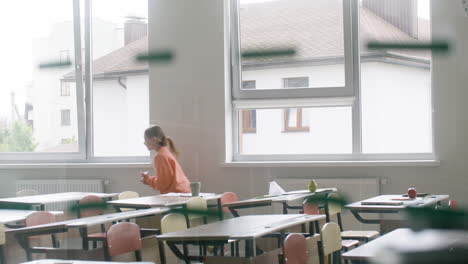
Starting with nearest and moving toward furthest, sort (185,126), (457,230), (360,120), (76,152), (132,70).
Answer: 1. (457,230)
2. (132,70)
3. (76,152)
4. (360,120)
5. (185,126)

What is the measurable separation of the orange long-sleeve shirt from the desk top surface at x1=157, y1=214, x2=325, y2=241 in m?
1.03

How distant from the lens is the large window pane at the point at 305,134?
218 cm

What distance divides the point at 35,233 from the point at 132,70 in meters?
0.64

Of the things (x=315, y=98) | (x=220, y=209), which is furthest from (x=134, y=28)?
(x=315, y=98)

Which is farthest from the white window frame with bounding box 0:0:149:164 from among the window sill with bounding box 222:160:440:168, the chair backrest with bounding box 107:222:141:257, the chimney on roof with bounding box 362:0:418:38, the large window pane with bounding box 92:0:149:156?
the chimney on roof with bounding box 362:0:418:38

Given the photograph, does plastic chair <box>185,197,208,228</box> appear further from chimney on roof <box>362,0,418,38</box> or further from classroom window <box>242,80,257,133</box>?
chimney on roof <box>362,0,418,38</box>

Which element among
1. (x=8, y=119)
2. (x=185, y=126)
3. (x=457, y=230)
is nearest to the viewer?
(x=457, y=230)

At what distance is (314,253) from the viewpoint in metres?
1.78

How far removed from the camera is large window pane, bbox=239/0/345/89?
1.50m

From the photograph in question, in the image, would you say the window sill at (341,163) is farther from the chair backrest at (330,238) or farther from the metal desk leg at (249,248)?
the metal desk leg at (249,248)

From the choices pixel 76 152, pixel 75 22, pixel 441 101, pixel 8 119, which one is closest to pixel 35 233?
pixel 8 119

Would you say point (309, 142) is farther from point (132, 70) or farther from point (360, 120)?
point (360, 120)

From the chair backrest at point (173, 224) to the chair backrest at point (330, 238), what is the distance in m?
0.47

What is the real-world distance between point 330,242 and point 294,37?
630mm
